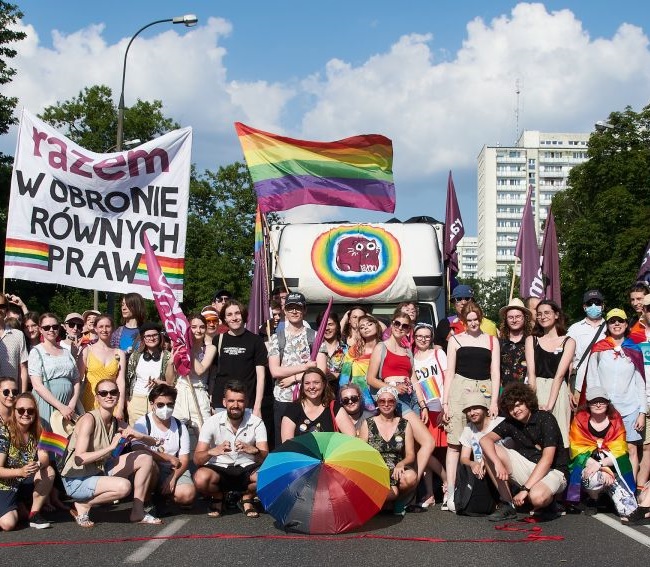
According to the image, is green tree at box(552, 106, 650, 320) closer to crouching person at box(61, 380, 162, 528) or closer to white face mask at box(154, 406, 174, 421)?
white face mask at box(154, 406, 174, 421)

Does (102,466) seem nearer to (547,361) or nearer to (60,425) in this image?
(60,425)

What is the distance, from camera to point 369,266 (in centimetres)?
1292

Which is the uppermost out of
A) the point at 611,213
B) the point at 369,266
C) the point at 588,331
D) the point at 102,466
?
the point at 611,213

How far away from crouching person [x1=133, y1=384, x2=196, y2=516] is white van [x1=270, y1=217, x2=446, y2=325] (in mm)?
4195

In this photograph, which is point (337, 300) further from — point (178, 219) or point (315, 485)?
point (315, 485)

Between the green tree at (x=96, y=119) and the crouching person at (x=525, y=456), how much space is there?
1549 inches

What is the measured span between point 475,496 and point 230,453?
2.14 meters

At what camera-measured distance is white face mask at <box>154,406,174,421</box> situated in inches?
346

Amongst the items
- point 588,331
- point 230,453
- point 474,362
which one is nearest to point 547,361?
point 474,362

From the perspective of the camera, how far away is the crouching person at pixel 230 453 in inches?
341

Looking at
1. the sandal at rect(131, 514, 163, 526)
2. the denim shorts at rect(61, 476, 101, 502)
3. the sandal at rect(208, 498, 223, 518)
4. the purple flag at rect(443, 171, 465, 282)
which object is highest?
the purple flag at rect(443, 171, 465, 282)

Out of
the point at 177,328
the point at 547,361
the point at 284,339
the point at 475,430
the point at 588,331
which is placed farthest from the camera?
the point at 588,331

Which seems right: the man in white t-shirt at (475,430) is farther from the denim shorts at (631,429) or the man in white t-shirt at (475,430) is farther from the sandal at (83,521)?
the sandal at (83,521)

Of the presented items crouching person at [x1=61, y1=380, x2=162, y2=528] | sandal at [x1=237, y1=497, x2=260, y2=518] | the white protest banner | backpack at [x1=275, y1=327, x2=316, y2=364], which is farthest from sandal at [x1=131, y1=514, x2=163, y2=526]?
the white protest banner
